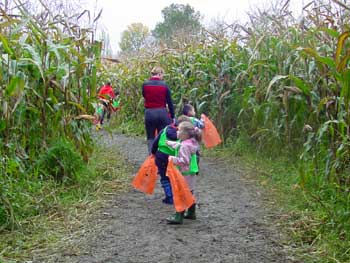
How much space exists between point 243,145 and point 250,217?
3.56 m

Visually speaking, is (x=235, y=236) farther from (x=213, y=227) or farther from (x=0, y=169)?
(x=0, y=169)

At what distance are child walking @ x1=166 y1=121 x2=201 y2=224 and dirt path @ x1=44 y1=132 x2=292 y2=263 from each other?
0.10 metres

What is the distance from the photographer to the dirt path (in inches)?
164

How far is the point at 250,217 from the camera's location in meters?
5.30

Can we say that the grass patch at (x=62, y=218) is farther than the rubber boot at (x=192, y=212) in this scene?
A: No

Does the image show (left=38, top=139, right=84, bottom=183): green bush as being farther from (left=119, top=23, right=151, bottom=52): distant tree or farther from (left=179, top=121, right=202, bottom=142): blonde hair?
(left=119, top=23, right=151, bottom=52): distant tree

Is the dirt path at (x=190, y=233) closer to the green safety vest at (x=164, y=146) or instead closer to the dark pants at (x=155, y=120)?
the green safety vest at (x=164, y=146)

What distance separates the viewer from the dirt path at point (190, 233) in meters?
4.17

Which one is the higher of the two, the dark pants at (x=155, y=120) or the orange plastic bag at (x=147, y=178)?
the dark pants at (x=155, y=120)

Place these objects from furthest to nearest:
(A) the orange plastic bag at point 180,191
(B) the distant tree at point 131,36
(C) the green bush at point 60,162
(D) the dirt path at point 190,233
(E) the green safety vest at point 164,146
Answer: (B) the distant tree at point 131,36
(E) the green safety vest at point 164,146
(C) the green bush at point 60,162
(A) the orange plastic bag at point 180,191
(D) the dirt path at point 190,233

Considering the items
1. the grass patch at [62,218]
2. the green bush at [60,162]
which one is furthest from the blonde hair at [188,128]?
the green bush at [60,162]

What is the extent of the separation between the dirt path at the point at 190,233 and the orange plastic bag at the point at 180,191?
205 millimetres

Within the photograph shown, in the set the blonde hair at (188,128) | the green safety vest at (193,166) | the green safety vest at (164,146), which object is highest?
the blonde hair at (188,128)

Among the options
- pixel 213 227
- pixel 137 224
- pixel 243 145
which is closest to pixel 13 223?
pixel 137 224
